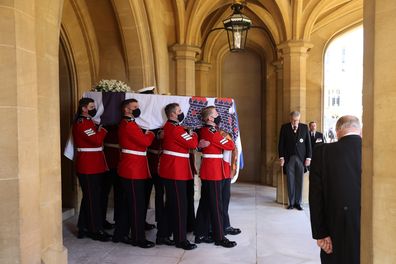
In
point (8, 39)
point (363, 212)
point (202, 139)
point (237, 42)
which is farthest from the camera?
point (237, 42)

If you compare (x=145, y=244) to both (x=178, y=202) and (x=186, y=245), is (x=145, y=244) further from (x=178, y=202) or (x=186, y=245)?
(x=178, y=202)

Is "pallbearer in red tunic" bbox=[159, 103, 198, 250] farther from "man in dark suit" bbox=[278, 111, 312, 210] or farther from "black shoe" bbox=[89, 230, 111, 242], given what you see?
"man in dark suit" bbox=[278, 111, 312, 210]

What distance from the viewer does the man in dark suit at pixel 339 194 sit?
2654 millimetres

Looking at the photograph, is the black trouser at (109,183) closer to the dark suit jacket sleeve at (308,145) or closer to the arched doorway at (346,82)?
the dark suit jacket sleeve at (308,145)

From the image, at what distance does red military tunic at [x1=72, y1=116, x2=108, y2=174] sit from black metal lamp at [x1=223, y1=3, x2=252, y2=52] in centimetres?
280

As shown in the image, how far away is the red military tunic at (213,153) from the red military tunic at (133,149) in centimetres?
65

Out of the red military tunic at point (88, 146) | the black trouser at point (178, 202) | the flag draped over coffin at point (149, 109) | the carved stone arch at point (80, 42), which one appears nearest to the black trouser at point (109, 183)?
the red military tunic at point (88, 146)

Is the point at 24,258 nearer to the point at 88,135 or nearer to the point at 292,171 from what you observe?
the point at 88,135

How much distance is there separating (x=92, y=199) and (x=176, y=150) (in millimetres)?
1306

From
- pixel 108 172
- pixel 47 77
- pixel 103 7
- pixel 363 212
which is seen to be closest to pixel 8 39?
pixel 47 77

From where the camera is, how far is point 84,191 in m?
5.02

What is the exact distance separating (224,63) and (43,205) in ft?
33.2

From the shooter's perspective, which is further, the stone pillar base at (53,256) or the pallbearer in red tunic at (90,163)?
the pallbearer in red tunic at (90,163)

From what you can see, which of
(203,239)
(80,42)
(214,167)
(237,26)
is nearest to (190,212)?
(203,239)
